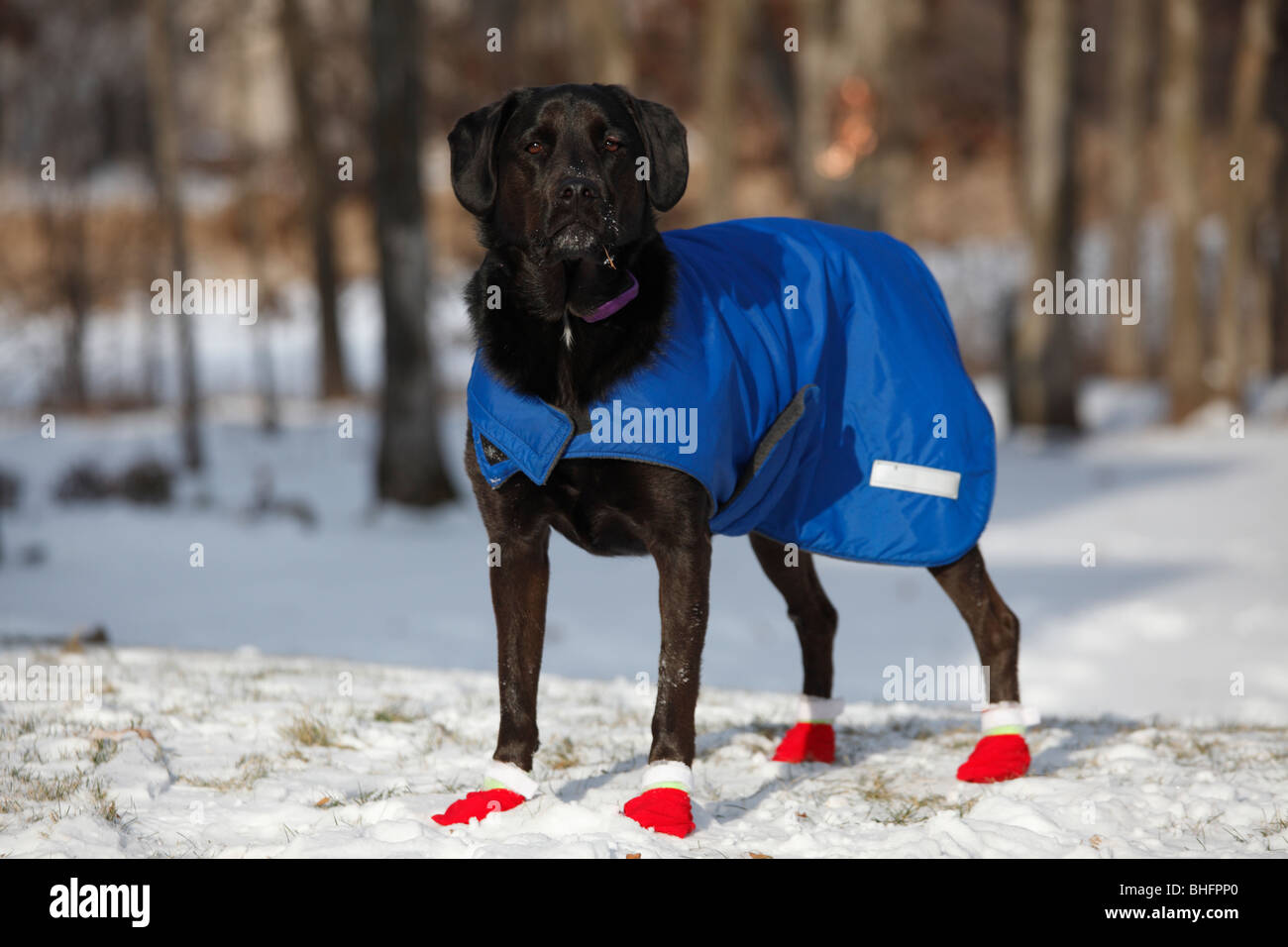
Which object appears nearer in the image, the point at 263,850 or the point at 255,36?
the point at 263,850

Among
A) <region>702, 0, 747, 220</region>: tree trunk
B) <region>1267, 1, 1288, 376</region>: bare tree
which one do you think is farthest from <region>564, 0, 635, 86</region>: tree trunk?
<region>1267, 1, 1288, 376</region>: bare tree

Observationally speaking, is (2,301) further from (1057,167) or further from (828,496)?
(828,496)

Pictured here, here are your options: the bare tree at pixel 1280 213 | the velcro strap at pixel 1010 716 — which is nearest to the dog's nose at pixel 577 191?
the velcro strap at pixel 1010 716

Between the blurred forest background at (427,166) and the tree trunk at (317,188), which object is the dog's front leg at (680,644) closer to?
the blurred forest background at (427,166)

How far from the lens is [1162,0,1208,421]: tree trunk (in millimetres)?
19047

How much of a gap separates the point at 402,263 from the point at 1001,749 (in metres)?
8.84

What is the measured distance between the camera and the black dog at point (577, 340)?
12.0ft

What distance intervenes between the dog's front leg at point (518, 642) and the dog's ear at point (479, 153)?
2.98ft

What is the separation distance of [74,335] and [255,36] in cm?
542

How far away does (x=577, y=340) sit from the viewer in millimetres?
3781

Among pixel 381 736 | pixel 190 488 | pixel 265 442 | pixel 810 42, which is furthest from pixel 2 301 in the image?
pixel 381 736

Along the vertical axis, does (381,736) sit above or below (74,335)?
below

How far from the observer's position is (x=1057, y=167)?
17.3 metres
